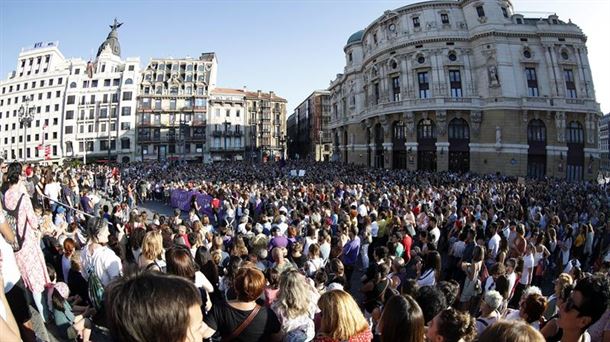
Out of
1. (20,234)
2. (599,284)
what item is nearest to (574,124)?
(599,284)

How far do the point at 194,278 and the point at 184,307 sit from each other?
3005 millimetres

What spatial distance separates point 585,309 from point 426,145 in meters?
41.7

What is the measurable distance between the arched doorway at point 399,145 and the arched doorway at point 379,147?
7.34 ft

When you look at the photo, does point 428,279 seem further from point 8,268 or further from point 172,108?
point 172,108

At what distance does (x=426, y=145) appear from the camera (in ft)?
142

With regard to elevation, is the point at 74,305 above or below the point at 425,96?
below

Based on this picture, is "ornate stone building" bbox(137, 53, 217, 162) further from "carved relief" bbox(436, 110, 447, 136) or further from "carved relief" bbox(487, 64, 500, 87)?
"carved relief" bbox(487, 64, 500, 87)

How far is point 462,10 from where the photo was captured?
4444cm

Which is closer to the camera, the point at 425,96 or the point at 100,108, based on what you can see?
the point at 425,96

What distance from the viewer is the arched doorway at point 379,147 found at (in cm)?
4869

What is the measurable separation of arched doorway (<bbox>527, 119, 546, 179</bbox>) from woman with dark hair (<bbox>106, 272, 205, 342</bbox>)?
46123mm

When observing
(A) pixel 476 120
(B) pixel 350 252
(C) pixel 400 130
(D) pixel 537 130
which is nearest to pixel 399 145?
(C) pixel 400 130

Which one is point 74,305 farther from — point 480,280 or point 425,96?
Result: point 425,96

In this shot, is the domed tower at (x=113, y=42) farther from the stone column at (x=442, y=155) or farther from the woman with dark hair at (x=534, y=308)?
the woman with dark hair at (x=534, y=308)
